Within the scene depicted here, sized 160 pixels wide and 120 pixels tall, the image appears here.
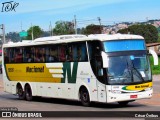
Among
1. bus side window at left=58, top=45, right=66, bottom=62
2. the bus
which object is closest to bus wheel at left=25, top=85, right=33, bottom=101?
the bus

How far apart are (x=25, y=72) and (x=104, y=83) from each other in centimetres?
782

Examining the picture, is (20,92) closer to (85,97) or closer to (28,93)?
(28,93)

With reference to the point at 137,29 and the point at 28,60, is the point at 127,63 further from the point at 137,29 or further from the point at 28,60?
the point at 137,29

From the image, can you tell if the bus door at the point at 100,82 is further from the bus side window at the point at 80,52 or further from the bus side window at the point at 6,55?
the bus side window at the point at 6,55

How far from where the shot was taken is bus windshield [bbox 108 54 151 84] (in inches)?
763

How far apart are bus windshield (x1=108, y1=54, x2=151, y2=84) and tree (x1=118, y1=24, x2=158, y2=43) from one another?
93796 mm

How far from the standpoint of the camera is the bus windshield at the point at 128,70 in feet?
63.6

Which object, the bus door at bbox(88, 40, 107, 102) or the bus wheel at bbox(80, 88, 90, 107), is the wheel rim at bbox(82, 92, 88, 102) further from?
the bus door at bbox(88, 40, 107, 102)

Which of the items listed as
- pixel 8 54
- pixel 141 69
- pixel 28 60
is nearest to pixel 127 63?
pixel 141 69

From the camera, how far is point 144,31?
121m

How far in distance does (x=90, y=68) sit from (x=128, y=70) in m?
1.72

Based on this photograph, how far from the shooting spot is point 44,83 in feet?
80.5

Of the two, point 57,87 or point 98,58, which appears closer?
point 98,58

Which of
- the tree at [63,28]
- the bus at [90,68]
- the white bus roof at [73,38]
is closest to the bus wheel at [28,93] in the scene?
the bus at [90,68]
